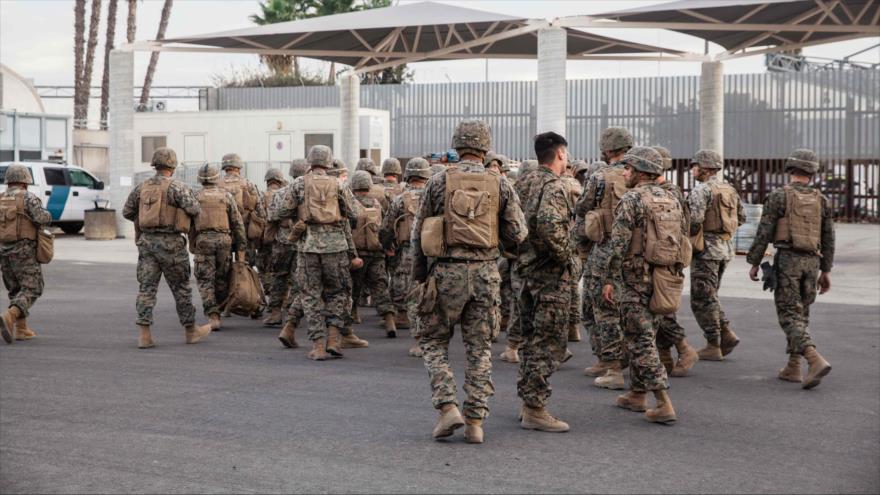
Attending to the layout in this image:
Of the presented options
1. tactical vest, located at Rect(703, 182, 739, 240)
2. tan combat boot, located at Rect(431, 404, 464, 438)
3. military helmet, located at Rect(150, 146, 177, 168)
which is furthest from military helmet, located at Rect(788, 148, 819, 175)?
military helmet, located at Rect(150, 146, 177, 168)

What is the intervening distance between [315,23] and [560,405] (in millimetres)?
18585

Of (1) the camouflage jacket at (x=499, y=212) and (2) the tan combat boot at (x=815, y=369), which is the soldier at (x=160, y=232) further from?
(2) the tan combat boot at (x=815, y=369)

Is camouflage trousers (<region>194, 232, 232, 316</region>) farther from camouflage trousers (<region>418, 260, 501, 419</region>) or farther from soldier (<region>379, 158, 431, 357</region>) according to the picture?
camouflage trousers (<region>418, 260, 501, 419</region>)

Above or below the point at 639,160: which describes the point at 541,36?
above

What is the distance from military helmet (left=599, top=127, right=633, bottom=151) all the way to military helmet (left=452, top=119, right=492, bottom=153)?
76.6 inches

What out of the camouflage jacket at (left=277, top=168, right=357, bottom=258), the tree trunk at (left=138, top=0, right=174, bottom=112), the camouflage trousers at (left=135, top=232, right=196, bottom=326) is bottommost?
the camouflage trousers at (left=135, top=232, right=196, bottom=326)

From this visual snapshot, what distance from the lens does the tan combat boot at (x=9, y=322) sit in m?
11.8

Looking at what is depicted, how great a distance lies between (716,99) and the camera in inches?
1138

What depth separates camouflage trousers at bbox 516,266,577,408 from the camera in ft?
25.8

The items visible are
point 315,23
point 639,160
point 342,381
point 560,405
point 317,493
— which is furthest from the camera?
point 315,23

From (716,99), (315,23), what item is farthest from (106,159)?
(716,99)

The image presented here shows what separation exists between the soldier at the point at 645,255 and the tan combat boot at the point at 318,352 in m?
3.59

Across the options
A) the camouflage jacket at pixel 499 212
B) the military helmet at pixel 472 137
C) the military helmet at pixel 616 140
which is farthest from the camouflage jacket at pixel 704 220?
the military helmet at pixel 472 137

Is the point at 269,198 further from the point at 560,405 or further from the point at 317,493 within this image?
the point at 317,493
